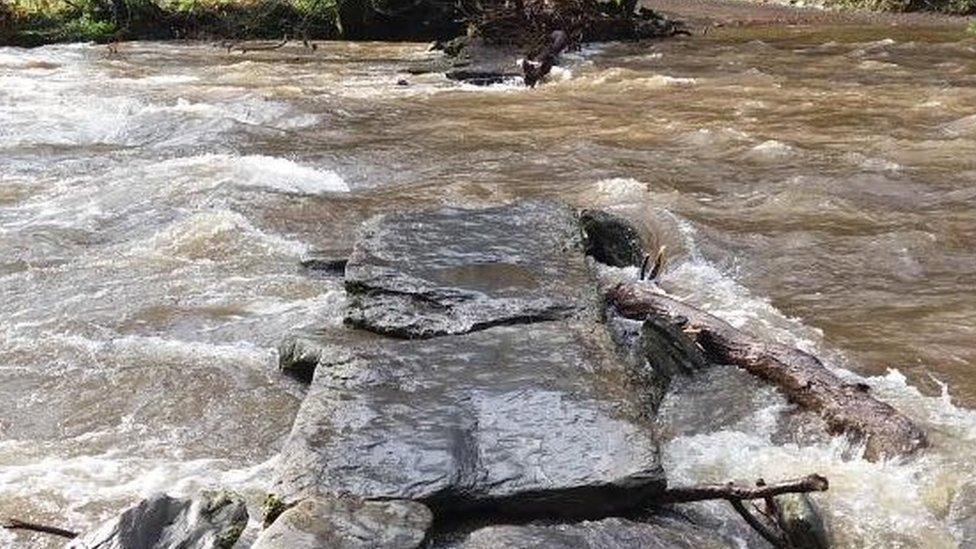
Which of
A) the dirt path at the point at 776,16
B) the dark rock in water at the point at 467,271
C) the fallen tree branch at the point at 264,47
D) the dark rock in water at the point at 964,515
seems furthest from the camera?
the dirt path at the point at 776,16

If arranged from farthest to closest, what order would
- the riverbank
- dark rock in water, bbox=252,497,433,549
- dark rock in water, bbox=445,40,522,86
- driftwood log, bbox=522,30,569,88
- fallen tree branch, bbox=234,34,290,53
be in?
the riverbank < fallen tree branch, bbox=234,34,290,53 < dark rock in water, bbox=445,40,522,86 < driftwood log, bbox=522,30,569,88 < dark rock in water, bbox=252,497,433,549

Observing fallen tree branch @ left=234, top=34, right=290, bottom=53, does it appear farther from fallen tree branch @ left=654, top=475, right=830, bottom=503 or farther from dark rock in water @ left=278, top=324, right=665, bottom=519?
fallen tree branch @ left=654, top=475, right=830, bottom=503

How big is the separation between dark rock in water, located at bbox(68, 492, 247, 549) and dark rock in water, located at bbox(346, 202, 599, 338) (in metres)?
1.47

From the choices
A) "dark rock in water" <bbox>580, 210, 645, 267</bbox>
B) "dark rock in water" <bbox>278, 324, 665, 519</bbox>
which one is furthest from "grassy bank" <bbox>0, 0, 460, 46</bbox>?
"dark rock in water" <bbox>278, 324, 665, 519</bbox>

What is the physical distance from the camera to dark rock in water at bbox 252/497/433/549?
2.81 meters

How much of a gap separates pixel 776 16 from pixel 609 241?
19.8m

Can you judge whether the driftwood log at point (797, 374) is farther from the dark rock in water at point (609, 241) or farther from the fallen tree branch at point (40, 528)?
the fallen tree branch at point (40, 528)

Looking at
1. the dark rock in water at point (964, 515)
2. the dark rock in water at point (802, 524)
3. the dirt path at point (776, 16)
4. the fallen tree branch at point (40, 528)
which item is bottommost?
the dark rock in water at point (964, 515)

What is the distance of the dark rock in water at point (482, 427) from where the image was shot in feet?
10.2

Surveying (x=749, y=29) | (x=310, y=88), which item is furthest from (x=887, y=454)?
(x=749, y=29)

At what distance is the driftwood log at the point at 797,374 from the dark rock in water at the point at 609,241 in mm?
727

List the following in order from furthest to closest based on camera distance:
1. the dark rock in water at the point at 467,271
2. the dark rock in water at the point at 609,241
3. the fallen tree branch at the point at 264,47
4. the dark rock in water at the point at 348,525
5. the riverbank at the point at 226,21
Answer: the riverbank at the point at 226,21 < the fallen tree branch at the point at 264,47 < the dark rock in water at the point at 609,241 < the dark rock in water at the point at 467,271 < the dark rock in water at the point at 348,525

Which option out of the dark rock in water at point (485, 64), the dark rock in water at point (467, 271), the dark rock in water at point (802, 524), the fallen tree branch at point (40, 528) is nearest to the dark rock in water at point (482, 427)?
the dark rock in water at point (467, 271)

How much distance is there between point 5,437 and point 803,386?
3028 millimetres
